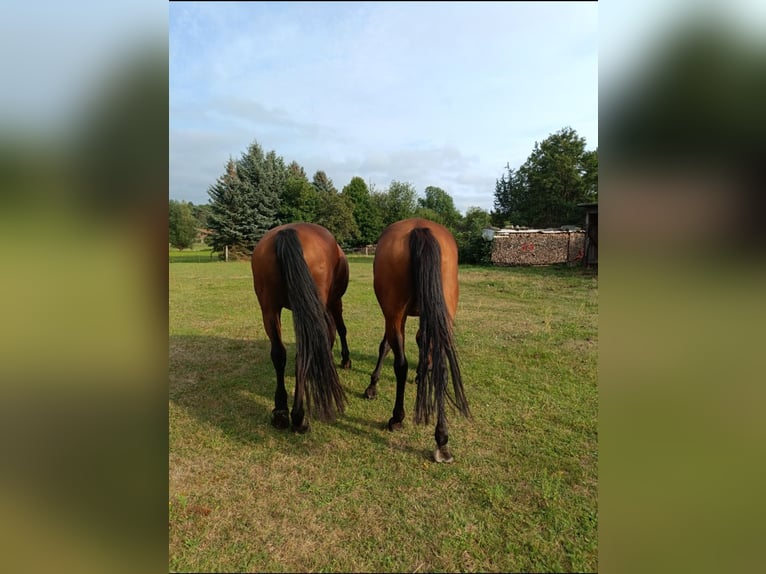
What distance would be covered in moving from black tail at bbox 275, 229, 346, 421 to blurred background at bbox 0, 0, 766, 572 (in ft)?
6.80

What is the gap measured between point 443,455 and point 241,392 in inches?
99.9

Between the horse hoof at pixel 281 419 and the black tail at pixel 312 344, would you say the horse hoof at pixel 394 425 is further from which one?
the horse hoof at pixel 281 419

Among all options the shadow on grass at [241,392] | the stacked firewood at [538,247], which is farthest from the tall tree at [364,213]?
the shadow on grass at [241,392]

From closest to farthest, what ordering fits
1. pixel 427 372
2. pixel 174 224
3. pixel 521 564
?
pixel 521 564
pixel 427 372
pixel 174 224

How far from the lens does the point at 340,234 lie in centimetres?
3084

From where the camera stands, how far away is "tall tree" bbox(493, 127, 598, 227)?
31703 millimetres

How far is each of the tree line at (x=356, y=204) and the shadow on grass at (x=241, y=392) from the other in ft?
60.8

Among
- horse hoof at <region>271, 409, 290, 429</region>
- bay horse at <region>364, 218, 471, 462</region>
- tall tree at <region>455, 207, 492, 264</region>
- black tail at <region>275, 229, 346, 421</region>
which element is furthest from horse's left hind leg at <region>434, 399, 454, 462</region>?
tall tree at <region>455, 207, 492, 264</region>
